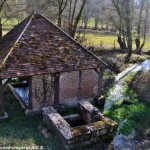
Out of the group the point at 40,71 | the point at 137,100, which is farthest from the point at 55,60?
the point at 137,100

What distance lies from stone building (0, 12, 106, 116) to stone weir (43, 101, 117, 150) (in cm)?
136

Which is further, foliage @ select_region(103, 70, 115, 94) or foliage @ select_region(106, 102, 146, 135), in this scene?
foliage @ select_region(103, 70, 115, 94)

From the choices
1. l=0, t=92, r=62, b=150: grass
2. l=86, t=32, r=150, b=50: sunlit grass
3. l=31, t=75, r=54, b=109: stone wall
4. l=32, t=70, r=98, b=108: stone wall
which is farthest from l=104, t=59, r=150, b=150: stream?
l=86, t=32, r=150, b=50: sunlit grass

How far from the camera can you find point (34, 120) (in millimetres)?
13672

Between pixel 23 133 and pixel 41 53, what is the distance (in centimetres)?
445

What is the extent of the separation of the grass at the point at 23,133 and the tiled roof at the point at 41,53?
2386mm

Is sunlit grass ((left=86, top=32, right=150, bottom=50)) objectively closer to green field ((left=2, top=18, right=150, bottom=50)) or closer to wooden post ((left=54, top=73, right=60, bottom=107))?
green field ((left=2, top=18, right=150, bottom=50))

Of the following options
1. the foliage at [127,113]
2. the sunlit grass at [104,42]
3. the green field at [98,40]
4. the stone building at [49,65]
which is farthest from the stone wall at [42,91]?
the sunlit grass at [104,42]

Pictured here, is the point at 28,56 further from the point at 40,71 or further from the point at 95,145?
the point at 95,145

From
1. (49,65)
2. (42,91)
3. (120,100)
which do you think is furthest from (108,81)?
(49,65)

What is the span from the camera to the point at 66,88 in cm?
1517

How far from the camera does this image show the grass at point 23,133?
1148 centimetres

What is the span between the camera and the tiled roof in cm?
1329

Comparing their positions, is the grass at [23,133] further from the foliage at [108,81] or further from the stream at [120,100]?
the foliage at [108,81]
